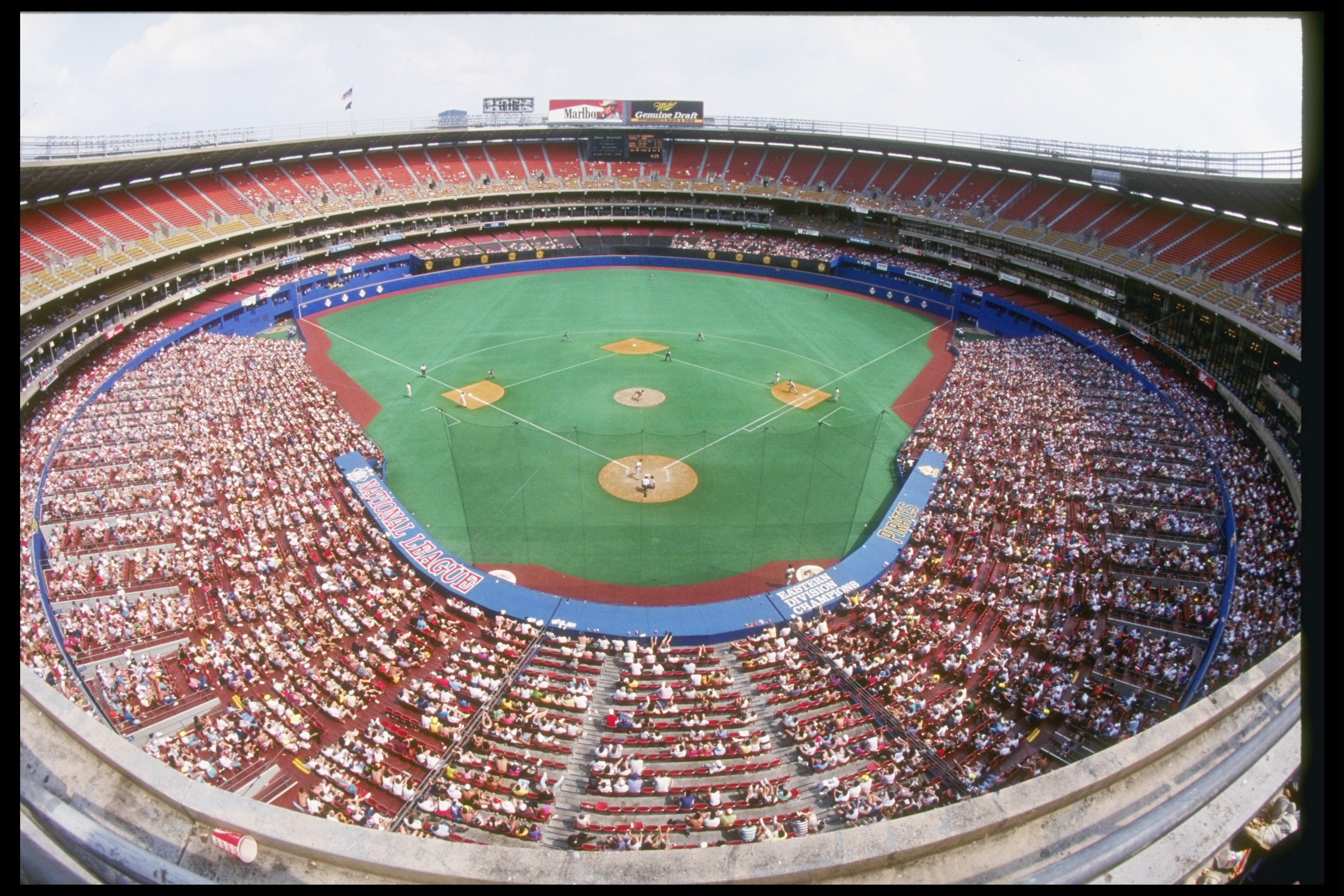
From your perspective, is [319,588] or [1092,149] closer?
[319,588]

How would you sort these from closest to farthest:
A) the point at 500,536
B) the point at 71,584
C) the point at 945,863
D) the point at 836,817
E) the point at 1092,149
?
the point at 945,863
the point at 836,817
the point at 71,584
the point at 500,536
the point at 1092,149


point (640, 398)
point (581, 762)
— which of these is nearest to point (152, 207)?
point (640, 398)

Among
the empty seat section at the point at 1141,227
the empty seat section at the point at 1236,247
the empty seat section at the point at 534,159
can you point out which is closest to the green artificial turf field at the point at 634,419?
the empty seat section at the point at 1141,227

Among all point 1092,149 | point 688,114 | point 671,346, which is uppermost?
point 688,114

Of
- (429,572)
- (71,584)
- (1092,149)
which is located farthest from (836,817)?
(1092,149)

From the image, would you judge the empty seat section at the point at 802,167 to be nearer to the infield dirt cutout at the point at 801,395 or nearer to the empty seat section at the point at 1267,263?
the infield dirt cutout at the point at 801,395

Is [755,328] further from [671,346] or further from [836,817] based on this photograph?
[836,817]
